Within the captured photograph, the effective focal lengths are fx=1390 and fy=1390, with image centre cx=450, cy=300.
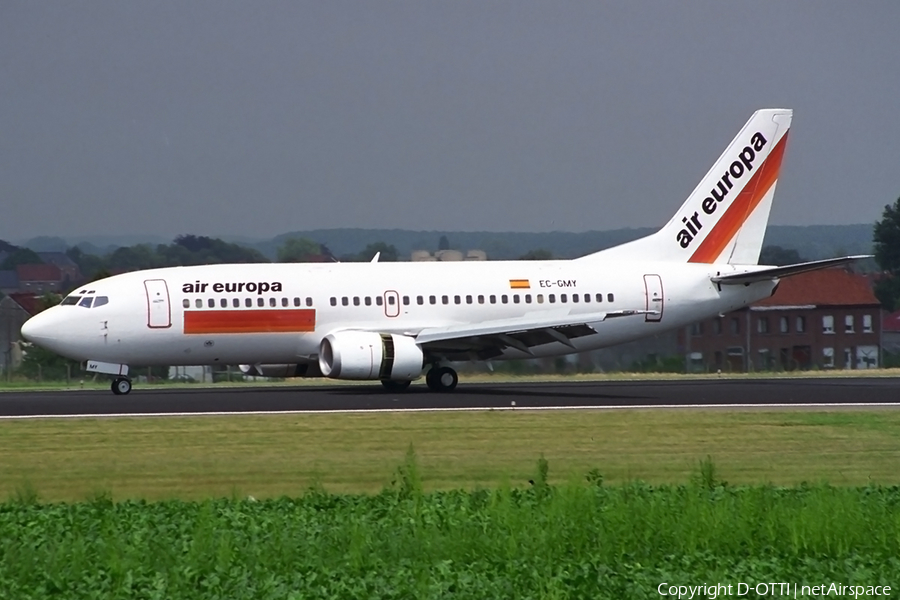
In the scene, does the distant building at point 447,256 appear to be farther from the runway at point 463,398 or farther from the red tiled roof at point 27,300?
the red tiled roof at point 27,300

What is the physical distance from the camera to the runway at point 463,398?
29.6 metres

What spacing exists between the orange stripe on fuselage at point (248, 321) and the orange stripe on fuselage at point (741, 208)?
1204 cm

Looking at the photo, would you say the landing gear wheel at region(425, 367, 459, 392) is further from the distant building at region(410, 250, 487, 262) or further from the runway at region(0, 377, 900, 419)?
the distant building at region(410, 250, 487, 262)

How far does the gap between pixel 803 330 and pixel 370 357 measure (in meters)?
33.5

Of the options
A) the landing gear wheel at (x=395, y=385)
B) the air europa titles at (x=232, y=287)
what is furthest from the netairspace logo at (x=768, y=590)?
the air europa titles at (x=232, y=287)

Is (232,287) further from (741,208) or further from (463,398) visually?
(741,208)

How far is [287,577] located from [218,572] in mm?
624

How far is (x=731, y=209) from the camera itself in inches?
1608

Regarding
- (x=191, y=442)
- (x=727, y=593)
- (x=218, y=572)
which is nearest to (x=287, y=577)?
(x=218, y=572)

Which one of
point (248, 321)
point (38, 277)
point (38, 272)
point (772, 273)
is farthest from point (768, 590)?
point (38, 272)

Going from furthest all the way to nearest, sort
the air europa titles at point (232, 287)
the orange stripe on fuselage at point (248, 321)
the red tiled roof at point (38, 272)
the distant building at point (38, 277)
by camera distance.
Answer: the red tiled roof at point (38, 272) < the distant building at point (38, 277) < the air europa titles at point (232, 287) < the orange stripe on fuselage at point (248, 321)

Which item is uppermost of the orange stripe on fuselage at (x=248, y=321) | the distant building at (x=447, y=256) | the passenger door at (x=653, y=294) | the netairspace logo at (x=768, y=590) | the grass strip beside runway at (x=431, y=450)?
the distant building at (x=447, y=256)

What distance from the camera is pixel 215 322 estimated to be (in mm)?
34844

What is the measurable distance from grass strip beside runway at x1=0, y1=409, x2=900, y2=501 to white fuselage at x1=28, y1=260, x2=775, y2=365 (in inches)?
314
